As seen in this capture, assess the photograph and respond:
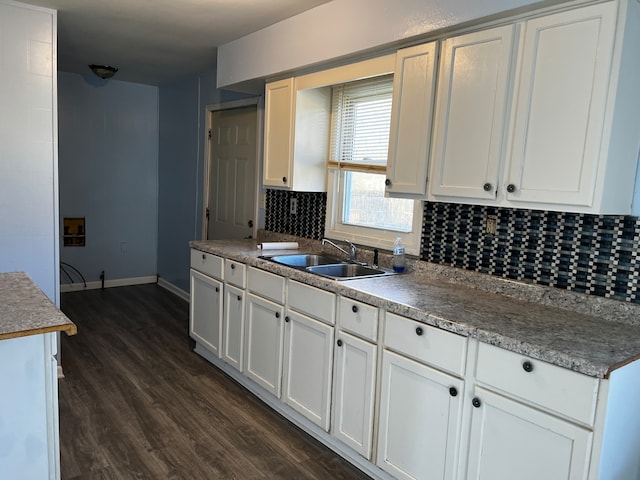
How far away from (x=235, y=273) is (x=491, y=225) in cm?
154

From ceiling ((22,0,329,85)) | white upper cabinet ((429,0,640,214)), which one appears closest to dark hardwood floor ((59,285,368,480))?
white upper cabinet ((429,0,640,214))

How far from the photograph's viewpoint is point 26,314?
1.65 meters

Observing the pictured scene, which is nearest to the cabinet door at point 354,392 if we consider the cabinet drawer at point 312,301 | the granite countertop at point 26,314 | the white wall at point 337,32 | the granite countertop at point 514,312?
the cabinet drawer at point 312,301

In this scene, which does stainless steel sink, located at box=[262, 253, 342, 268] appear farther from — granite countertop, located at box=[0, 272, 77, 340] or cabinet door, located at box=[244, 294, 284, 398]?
granite countertop, located at box=[0, 272, 77, 340]

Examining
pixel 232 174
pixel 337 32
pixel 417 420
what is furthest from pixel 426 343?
pixel 232 174

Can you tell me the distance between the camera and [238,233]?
14.2 feet

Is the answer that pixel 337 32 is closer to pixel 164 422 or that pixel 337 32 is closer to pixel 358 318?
pixel 358 318

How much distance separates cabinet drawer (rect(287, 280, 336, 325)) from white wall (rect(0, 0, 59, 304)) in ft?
5.42

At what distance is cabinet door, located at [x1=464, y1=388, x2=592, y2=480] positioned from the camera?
1.47m

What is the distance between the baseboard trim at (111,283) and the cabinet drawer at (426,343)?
4348 millimetres

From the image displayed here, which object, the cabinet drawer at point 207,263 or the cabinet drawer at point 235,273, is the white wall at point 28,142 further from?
the cabinet drawer at point 235,273

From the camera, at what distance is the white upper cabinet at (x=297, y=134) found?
312cm

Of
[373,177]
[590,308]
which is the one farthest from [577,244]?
[373,177]

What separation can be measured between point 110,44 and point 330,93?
1.83m
